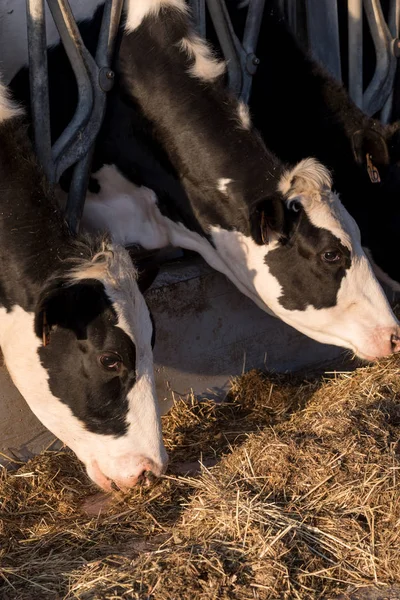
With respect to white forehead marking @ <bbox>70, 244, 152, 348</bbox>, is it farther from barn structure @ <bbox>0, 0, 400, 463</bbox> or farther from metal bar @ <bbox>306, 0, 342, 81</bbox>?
metal bar @ <bbox>306, 0, 342, 81</bbox>

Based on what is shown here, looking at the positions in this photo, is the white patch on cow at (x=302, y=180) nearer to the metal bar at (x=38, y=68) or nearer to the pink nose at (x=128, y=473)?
the metal bar at (x=38, y=68)

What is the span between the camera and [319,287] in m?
5.18

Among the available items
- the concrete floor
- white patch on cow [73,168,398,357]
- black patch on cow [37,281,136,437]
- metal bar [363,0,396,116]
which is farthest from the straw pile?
metal bar [363,0,396,116]

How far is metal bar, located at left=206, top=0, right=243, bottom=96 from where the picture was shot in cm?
563

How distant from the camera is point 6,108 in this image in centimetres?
454

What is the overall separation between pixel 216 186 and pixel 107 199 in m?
0.81

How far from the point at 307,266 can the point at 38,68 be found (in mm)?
1862

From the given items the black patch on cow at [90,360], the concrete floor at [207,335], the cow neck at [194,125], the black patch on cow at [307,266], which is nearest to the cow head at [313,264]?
the black patch on cow at [307,266]

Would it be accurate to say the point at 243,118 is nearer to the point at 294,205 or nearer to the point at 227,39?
the point at 294,205

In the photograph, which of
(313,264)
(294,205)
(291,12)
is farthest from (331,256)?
(291,12)

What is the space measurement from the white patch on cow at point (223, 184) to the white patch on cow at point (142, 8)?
1036 mm

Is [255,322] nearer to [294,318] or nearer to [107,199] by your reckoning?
[294,318]

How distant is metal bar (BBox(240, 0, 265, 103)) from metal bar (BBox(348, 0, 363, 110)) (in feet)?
3.91

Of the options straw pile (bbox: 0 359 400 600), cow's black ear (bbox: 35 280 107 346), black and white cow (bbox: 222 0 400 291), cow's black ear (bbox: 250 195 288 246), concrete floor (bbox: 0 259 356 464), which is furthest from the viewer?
black and white cow (bbox: 222 0 400 291)
